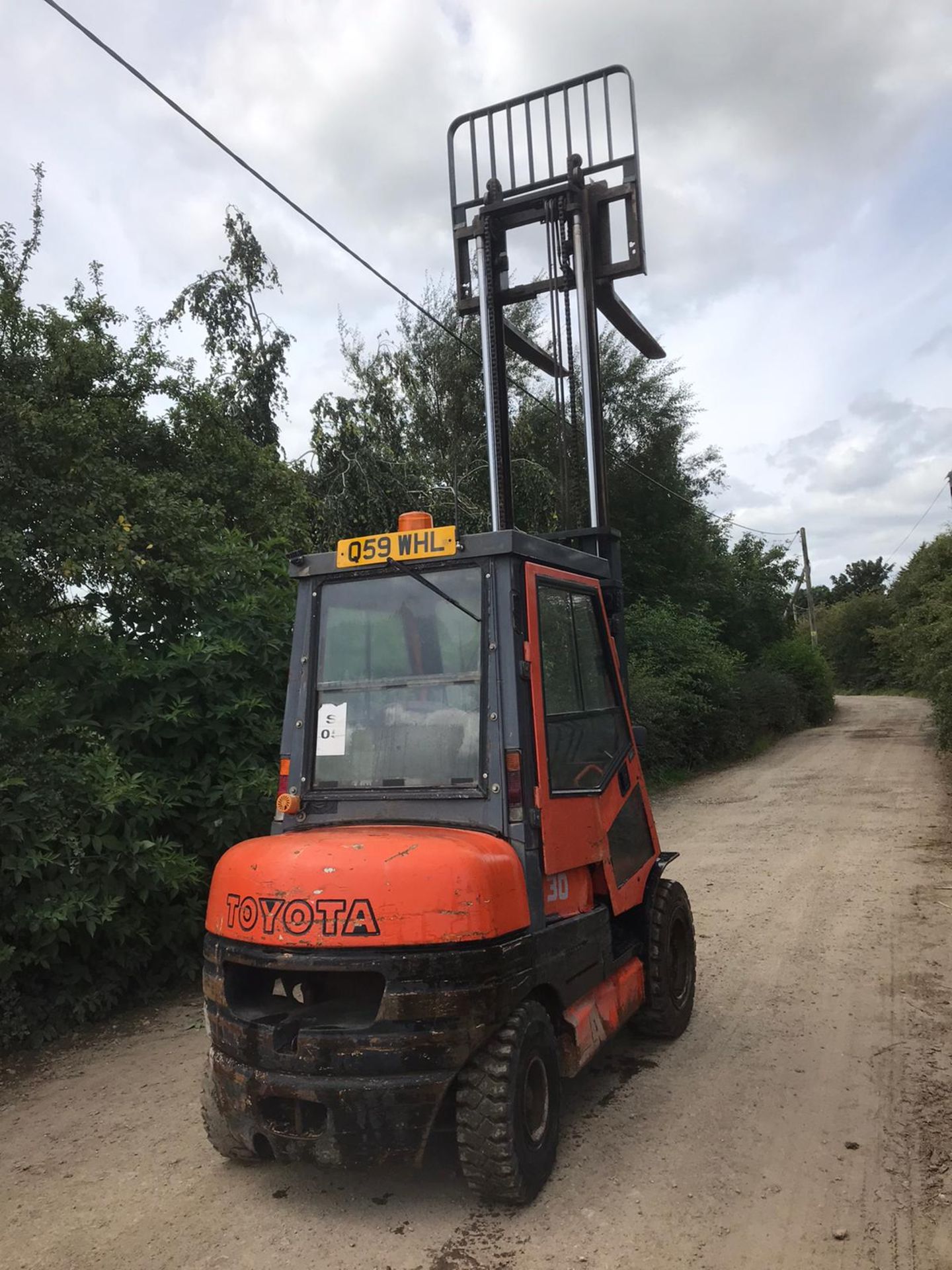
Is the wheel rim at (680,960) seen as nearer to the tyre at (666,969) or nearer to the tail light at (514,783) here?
the tyre at (666,969)

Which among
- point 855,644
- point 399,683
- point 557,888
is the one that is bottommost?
point 557,888

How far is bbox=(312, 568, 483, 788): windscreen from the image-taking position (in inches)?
154

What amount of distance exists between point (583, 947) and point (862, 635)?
59.9 m

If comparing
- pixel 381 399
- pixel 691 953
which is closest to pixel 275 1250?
pixel 691 953

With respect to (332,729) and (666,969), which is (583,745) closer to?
(332,729)

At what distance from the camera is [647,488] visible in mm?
26109

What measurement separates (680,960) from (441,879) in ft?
8.32

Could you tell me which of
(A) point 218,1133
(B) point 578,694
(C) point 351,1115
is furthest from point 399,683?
(A) point 218,1133

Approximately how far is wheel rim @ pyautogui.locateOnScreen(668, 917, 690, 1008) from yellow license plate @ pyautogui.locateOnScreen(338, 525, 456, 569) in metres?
2.55

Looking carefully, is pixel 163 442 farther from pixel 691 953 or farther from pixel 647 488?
pixel 647 488

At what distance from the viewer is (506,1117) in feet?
11.0

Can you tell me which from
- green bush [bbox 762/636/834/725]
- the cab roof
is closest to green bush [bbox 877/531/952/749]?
green bush [bbox 762/636/834/725]

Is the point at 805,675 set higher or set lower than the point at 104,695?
higher

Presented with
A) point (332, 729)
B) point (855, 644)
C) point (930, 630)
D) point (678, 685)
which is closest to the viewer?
point (332, 729)
